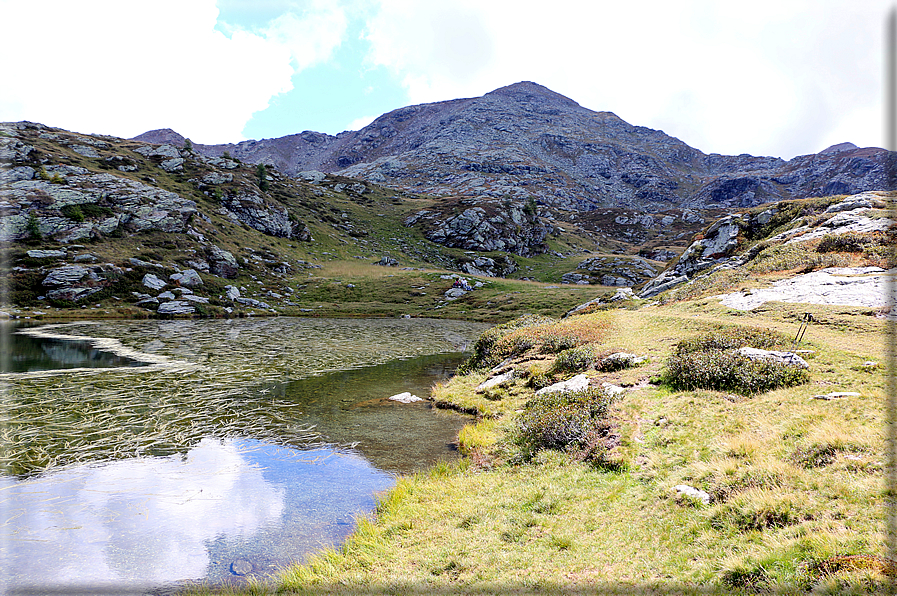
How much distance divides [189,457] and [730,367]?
20205mm

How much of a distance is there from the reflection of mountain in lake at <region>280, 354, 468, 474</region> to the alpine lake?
110 millimetres

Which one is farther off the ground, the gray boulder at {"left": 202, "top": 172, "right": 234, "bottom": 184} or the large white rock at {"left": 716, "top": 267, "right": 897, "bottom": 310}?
the gray boulder at {"left": 202, "top": 172, "right": 234, "bottom": 184}

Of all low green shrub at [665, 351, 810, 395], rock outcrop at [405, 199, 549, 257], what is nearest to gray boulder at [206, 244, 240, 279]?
rock outcrop at [405, 199, 549, 257]

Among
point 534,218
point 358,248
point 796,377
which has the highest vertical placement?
point 534,218

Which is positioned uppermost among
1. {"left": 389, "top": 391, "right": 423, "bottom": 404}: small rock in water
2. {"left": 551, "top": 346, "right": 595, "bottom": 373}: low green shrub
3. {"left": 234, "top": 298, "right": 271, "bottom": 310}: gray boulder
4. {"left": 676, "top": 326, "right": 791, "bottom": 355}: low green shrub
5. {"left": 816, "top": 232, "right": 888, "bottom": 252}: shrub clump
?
{"left": 816, "top": 232, "right": 888, "bottom": 252}: shrub clump

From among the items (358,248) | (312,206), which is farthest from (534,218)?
(312,206)

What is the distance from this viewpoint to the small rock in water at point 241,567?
877 cm

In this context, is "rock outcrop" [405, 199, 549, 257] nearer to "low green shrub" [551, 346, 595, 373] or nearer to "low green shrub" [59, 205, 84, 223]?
"low green shrub" [59, 205, 84, 223]

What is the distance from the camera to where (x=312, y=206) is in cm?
13262

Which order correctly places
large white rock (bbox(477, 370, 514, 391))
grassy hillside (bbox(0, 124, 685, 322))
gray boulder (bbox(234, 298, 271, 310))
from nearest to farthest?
large white rock (bbox(477, 370, 514, 391)) < grassy hillside (bbox(0, 124, 685, 322)) < gray boulder (bbox(234, 298, 271, 310))

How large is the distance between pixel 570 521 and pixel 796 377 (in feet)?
33.8

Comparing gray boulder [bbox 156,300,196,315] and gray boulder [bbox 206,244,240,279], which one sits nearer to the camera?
gray boulder [bbox 156,300,196,315]

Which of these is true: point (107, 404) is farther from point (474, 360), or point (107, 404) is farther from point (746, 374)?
point (746, 374)

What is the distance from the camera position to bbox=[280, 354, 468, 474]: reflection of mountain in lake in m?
15.5
